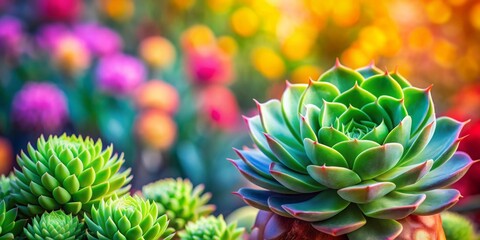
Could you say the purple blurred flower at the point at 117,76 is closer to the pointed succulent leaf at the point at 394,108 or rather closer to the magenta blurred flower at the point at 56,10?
the magenta blurred flower at the point at 56,10

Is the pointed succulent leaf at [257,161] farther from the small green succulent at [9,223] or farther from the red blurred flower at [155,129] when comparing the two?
the red blurred flower at [155,129]

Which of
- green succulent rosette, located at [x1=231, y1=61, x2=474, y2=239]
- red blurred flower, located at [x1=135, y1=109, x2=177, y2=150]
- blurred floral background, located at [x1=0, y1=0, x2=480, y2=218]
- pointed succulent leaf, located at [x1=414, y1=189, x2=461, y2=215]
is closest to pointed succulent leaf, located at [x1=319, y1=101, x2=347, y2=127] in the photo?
green succulent rosette, located at [x1=231, y1=61, x2=474, y2=239]

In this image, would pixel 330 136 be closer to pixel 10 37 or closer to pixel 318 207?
pixel 318 207

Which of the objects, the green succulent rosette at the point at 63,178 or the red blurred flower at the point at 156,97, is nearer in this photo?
the green succulent rosette at the point at 63,178

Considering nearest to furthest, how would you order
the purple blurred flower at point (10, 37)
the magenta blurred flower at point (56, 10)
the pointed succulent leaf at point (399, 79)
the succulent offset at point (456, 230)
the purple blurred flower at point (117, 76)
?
the pointed succulent leaf at point (399, 79), the succulent offset at point (456, 230), the purple blurred flower at point (117, 76), the purple blurred flower at point (10, 37), the magenta blurred flower at point (56, 10)

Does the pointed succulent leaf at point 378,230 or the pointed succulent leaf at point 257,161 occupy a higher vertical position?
the pointed succulent leaf at point 257,161

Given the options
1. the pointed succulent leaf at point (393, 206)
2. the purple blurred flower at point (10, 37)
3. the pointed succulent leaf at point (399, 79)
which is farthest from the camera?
the purple blurred flower at point (10, 37)

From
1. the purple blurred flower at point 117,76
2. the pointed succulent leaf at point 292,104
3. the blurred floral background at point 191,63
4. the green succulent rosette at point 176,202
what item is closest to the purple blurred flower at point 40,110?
the blurred floral background at point 191,63

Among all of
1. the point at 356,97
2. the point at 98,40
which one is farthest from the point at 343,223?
the point at 98,40

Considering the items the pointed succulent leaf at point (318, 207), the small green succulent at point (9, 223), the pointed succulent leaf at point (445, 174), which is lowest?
the pointed succulent leaf at point (445, 174)
